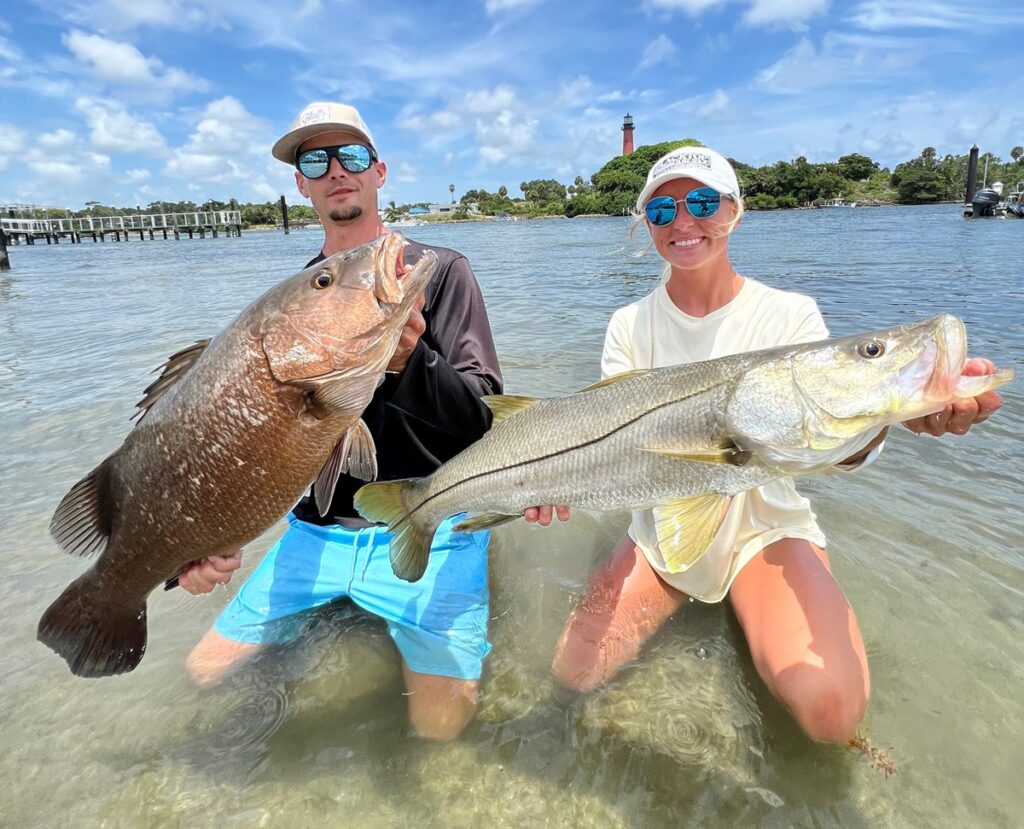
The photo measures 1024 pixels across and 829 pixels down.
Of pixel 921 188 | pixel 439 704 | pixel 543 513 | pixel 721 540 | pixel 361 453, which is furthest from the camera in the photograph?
pixel 921 188

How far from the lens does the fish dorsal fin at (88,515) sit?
2.38 meters

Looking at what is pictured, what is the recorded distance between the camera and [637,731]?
2875 millimetres

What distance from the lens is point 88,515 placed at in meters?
2.42

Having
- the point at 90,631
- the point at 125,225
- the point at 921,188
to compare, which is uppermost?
the point at 125,225

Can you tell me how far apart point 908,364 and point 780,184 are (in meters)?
101

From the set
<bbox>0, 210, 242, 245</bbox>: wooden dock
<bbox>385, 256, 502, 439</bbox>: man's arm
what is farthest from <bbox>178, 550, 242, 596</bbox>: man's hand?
<bbox>0, 210, 242, 245</bbox>: wooden dock

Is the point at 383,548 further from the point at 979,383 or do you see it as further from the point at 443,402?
the point at 979,383

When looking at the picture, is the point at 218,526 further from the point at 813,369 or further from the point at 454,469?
the point at 813,369

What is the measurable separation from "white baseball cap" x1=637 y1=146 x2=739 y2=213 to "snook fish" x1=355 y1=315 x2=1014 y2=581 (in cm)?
114

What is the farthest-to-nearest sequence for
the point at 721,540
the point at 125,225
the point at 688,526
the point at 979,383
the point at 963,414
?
the point at 125,225, the point at 721,540, the point at 688,526, the point at 963,414, the point at 979,383

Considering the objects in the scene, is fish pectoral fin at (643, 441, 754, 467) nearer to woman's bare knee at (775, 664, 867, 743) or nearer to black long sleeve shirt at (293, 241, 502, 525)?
black long sleeve shirt at (293, 241, 502, 525)

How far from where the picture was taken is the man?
121 inches

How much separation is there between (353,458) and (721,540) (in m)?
1.96

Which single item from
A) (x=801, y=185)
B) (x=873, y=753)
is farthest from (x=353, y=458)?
(x=801, y=185)
